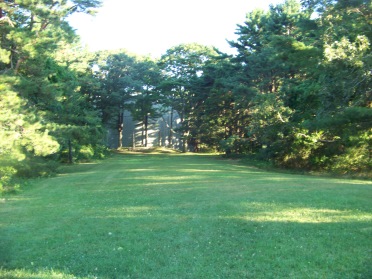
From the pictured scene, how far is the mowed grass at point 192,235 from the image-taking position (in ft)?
17.4

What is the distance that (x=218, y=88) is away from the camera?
117 feet

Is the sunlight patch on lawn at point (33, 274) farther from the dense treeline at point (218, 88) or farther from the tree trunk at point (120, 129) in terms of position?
the tree trunk at point (120, 129)

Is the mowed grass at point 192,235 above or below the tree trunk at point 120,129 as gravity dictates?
below

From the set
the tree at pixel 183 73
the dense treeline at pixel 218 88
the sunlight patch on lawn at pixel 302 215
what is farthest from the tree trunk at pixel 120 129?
the sunlight patch on lawn at pixel 302 215

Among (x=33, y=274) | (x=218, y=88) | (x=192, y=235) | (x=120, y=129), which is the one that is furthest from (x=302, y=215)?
(x=120, y=129)

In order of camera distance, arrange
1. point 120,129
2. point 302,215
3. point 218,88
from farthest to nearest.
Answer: point 120,129, point 218,88, point 302,215

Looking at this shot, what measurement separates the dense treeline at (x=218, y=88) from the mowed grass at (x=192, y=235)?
2.98 metres

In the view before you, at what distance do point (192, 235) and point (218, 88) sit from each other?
1164 inches

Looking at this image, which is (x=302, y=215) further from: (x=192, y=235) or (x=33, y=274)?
(x=33, y=274)

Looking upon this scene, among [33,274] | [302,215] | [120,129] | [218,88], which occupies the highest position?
[218,88]

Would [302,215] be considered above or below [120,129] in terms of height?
below

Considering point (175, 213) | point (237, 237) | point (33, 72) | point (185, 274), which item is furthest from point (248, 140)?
point (185, 274)

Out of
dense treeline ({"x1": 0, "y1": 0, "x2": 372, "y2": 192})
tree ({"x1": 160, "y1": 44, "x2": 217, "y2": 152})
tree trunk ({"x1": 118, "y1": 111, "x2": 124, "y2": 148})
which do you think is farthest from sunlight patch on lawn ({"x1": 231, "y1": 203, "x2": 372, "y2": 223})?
tree trunk ({"x1": 118, "y1": 111, "x2": 124, "y2": 148})

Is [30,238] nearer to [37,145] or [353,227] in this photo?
[353,227]
